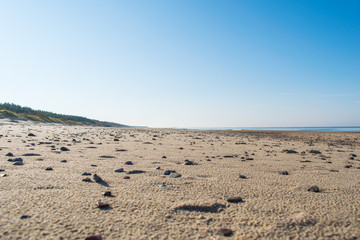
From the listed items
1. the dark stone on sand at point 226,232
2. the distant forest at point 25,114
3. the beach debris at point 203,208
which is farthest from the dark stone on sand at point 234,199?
the distant forest at point 25,114

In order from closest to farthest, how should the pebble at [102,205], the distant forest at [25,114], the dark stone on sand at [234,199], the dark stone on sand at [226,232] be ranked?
the dark stone on sand at [226,232] < the pebble at [102,205] < the dark stone on sand at [234,199] < the distant forest at [25,114]

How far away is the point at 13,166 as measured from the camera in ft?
11.9

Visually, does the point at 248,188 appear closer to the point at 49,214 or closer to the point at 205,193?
the point at 205,193

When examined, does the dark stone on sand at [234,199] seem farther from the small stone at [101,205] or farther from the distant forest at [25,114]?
the distant forest at [25,114]

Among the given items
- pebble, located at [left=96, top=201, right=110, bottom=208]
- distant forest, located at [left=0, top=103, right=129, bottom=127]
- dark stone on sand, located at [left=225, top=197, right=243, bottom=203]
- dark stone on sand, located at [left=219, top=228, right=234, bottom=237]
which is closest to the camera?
dark stone on sand, located at [left=219, top=228, right=234, bottom=237]

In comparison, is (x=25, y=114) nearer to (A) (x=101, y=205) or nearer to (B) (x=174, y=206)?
(A) (x=101, y=205)

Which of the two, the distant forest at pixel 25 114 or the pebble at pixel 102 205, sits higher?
the distant forest at pixel 25 114

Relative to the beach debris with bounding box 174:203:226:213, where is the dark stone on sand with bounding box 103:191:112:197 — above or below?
above

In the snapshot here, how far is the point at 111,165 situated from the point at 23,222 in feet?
8.03

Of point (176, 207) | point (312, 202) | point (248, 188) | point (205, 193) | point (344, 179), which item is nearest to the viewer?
point (176, 207)

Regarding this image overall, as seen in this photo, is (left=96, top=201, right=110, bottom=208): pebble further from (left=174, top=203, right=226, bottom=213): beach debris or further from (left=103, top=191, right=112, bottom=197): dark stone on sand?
(left=174, top=203, right=226, bottom=213): beach debris

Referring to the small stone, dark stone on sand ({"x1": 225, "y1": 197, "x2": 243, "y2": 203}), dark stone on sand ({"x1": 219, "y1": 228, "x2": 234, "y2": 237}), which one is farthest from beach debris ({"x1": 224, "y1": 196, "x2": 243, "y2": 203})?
the small stone

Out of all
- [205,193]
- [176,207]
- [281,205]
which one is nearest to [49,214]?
[176,207]

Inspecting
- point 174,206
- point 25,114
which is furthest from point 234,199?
point 25,114
